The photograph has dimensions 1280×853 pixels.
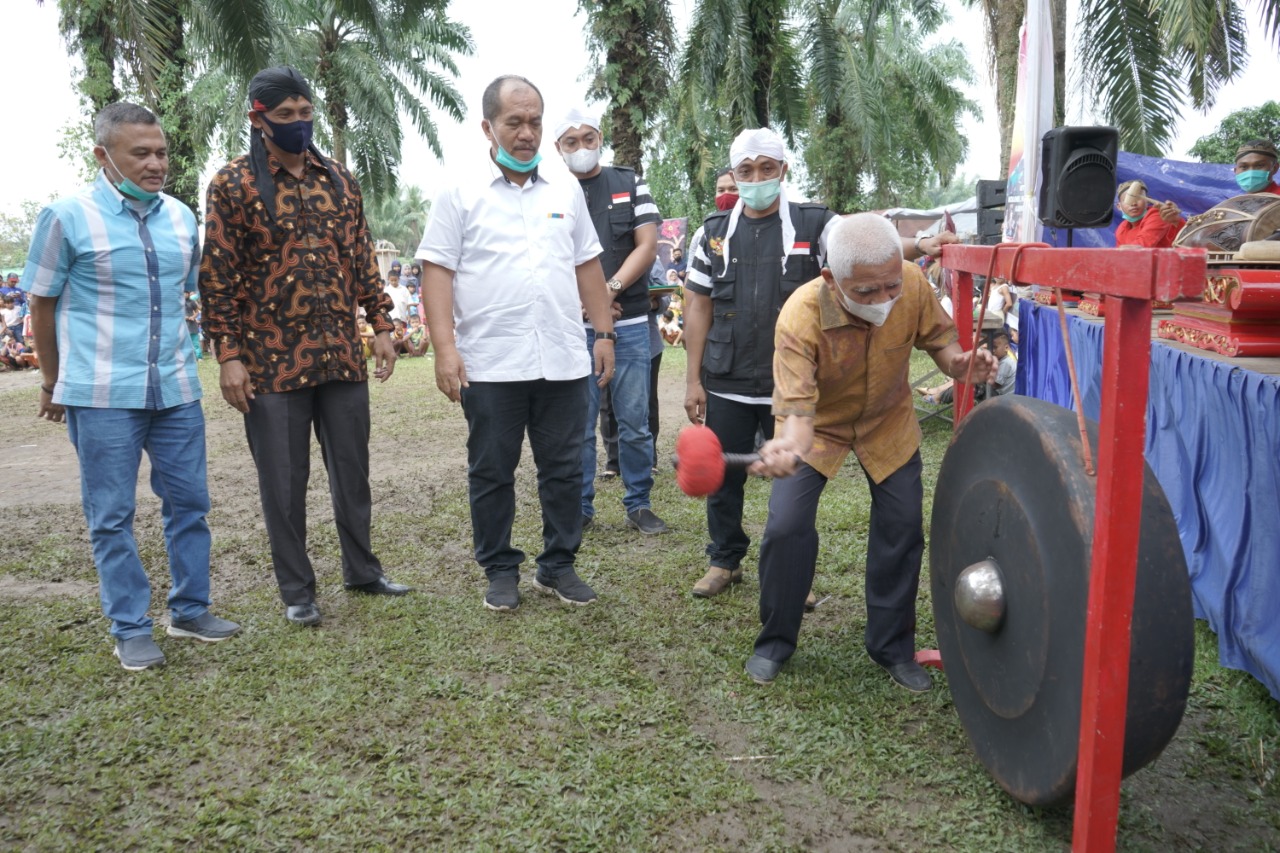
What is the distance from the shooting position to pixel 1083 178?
10.3ft

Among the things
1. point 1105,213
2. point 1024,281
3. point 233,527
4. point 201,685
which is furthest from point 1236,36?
point 201,685

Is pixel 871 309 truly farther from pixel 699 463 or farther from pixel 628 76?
pixel 628 76

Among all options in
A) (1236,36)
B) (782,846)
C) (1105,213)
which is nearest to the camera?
(782,846)

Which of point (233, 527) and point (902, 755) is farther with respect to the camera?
point (233, 527)

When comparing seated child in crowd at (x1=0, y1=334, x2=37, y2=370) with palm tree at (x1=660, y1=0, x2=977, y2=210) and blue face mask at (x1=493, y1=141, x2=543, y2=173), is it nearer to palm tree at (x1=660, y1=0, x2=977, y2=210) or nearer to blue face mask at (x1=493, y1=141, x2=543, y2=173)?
palm tree at (x1=660, y1=0, x2=977, y2=210)

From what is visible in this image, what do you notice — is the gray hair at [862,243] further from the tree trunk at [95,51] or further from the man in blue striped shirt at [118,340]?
the tree trunk at [95,51]

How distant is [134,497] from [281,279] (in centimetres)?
102

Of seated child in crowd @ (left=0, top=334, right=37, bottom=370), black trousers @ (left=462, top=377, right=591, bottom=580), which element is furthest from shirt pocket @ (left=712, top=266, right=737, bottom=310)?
seated child in crowd @ (left=0, top=334, right=37, bottom=370)

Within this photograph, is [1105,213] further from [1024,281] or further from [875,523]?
[875,523]

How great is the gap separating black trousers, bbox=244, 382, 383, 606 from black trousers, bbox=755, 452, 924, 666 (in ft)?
5.84

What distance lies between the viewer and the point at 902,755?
295cm

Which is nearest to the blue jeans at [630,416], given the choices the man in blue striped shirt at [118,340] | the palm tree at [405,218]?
the man in blue striped shirt at [118,340]

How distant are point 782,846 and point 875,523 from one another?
1270mm

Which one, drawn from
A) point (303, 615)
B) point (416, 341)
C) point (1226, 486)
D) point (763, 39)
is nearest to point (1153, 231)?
point (1226, 486)
